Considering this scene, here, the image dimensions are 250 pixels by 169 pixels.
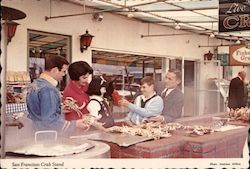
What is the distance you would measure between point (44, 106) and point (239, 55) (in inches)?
32.7

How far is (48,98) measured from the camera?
1302mm

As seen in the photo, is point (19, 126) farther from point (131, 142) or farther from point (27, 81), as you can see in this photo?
point (131, 142)

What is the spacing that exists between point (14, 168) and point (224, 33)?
0.98m

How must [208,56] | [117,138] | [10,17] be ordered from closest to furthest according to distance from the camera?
1. [10,17]
2. [117,138]
3. [208,56]

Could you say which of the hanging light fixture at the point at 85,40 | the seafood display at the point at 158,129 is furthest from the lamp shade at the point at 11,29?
the seafood display at the point at 158,129

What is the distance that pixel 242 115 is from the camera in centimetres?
138

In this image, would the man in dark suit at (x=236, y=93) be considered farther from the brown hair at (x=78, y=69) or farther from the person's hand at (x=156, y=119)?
the brown hair at (x=78, y=69)

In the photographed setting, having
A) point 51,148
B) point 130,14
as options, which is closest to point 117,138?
point 51,148

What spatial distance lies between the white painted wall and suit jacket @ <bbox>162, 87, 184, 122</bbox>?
0.17 m

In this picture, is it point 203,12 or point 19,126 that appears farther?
point 203,12

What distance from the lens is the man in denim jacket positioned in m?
1.29

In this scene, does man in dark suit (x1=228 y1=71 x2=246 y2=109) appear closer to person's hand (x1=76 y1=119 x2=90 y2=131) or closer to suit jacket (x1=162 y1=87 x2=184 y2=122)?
suit jacket (x1=162 y1=87 x2=184 y2=122)

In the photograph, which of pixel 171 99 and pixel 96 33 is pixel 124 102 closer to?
pixel 171 99

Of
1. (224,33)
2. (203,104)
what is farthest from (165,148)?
(224,33)
